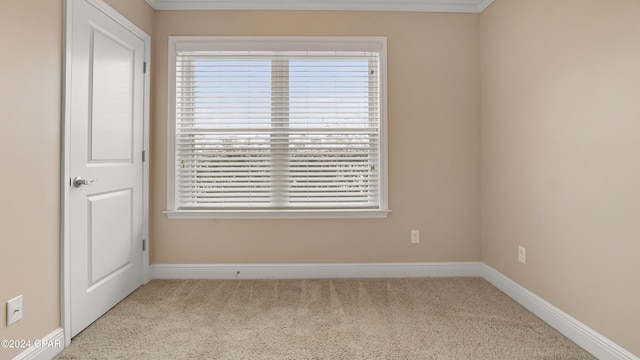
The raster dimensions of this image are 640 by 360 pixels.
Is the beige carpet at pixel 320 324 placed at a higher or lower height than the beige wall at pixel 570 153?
lower

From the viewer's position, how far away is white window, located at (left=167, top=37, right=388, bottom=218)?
118 inches

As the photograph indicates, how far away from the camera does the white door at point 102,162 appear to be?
2025mm

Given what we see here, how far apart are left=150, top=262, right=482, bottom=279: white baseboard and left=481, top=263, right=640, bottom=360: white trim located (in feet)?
1.47

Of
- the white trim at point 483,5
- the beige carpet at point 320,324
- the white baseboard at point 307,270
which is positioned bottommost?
the beige carpet at point 320,324

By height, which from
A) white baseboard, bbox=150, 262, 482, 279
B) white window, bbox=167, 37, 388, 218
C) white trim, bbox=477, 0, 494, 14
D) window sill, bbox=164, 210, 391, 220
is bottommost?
white baseboard, bbox=150, 262, 482, 279

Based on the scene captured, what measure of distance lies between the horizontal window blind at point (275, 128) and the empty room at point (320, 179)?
2 cm

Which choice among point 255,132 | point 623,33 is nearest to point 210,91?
point 255,132

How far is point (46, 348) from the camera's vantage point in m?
1.79

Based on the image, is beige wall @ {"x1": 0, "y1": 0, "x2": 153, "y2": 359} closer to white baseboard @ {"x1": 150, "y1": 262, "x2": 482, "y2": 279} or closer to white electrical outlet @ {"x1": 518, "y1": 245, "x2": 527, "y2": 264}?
white baseboard @ {"x1": 150, "y1": 262, "x2": 482, "y2": 279}

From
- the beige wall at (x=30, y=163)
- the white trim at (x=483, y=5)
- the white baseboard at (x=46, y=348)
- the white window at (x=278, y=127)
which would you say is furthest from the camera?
the white window at (x=278, y=127)

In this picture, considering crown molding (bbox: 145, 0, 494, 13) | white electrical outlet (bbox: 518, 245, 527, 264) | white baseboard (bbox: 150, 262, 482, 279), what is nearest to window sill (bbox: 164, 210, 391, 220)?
white baseboard (bbox: 150, 262, 482, 279)

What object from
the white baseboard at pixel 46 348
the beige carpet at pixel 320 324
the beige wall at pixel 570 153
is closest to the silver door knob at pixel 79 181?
the white baseboard at pixel 46 348

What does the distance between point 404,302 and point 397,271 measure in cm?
54

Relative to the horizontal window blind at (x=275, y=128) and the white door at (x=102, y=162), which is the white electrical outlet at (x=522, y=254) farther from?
the white door at (x=102, y=162)
